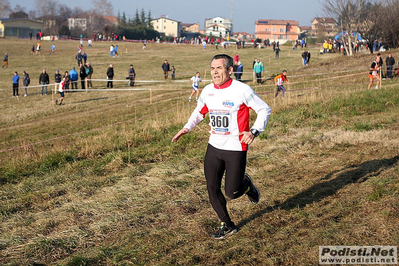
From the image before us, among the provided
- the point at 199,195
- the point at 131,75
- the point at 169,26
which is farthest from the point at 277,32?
the point at 199,195

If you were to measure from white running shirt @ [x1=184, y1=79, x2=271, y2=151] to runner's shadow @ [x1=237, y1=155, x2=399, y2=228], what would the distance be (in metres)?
1.20

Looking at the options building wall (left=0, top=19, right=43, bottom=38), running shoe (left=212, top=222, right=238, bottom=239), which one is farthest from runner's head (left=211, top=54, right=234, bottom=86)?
building wall (left=0, top=19, right=43, bottom=38)

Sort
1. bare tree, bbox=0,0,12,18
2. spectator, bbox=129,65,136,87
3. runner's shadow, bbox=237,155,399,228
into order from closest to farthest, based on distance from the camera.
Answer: runner's shadow, bbox=237,155,399,228 < spectator, bbox=129,65,136,87 < bare tree, bbox=0,0,12,18

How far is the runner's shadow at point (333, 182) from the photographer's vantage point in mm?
5983

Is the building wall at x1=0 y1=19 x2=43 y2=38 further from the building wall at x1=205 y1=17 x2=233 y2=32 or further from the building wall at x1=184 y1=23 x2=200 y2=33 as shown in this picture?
the building wall at x1=184 y1=23 x2=200 y2=33

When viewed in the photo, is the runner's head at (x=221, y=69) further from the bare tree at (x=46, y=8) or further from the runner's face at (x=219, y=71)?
the bare tree at (x=46, y=8)

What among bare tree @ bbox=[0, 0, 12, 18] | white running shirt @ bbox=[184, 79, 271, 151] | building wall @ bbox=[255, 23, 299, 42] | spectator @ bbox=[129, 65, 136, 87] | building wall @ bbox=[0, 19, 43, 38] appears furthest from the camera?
building wall @ bbox=[255, 23, 299, 42]

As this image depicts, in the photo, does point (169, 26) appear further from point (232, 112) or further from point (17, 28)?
point (232, 112)

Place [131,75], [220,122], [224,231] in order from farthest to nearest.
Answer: [131,75] < [224,231] < [220,122]

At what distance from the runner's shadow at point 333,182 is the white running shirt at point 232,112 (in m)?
1.20

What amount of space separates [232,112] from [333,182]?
2763 millimetres

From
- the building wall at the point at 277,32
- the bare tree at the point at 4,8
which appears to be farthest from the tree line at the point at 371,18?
the bare tree at the point at 4,8

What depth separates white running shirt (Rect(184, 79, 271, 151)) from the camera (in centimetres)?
488

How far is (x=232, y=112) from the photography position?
4965 millimetres
